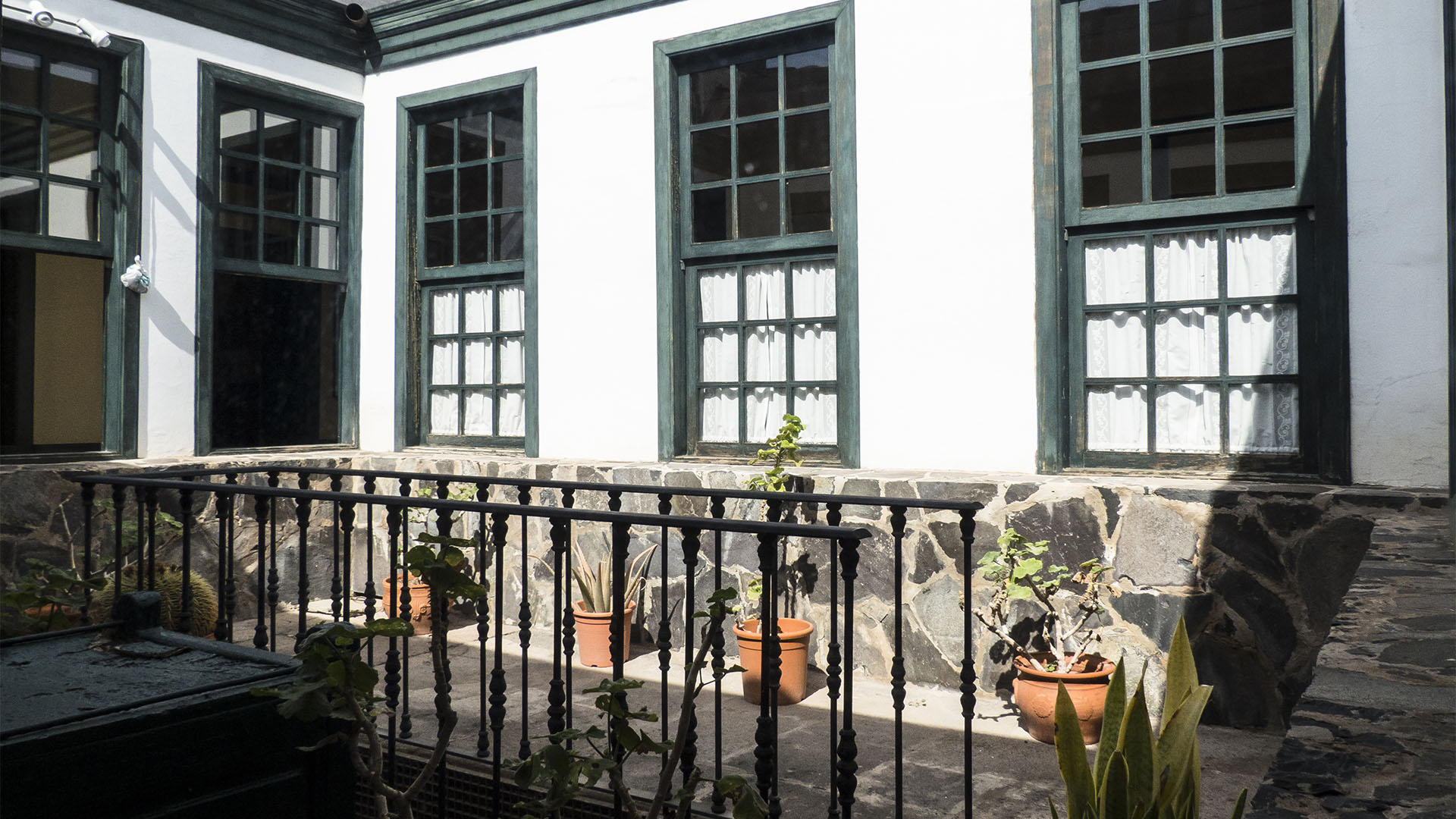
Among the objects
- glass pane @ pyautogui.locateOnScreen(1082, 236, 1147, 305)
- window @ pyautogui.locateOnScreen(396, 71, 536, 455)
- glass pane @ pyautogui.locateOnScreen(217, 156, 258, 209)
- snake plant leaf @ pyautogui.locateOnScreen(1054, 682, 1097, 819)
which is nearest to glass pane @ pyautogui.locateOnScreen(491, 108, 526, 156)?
window @ pyautogui.locateOnScreen(396, 71, 536, 455)

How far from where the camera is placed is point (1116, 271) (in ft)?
14.6

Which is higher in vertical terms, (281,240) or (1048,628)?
(281,240)

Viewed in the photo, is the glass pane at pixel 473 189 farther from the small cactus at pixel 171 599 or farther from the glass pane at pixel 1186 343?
the glass pane at pixel 1186 343

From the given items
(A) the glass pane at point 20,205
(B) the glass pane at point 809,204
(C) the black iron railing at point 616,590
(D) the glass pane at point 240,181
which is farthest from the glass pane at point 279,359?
(B) the glass pane at point 809,204

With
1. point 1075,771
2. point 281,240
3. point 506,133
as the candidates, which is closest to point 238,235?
point 281,240

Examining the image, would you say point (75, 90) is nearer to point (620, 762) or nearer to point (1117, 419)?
point (620, 762)

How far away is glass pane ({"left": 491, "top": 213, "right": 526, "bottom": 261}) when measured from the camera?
20.6ft

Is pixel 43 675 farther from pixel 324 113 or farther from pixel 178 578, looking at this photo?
pixel 324 113

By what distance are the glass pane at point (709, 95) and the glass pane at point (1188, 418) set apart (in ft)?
7.19

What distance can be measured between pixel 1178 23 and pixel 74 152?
5.77 m

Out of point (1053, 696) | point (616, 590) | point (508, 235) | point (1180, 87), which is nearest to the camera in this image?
point (616, 590)

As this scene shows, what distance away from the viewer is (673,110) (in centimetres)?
558

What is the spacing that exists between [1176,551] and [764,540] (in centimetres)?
238

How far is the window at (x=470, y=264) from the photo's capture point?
624cm
